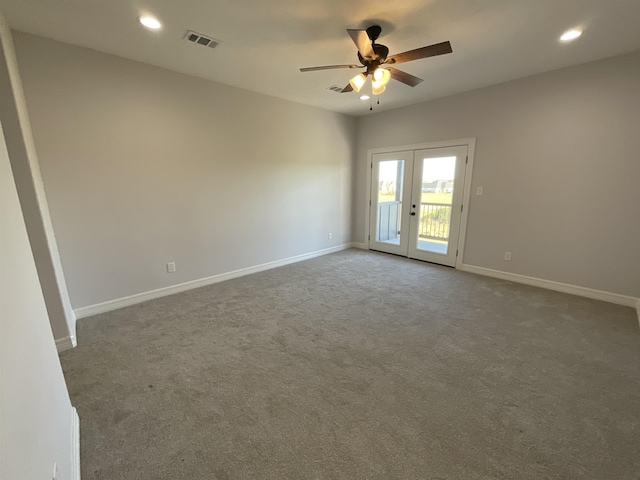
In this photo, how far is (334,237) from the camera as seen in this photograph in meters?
5.69

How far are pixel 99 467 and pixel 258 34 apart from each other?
322cm

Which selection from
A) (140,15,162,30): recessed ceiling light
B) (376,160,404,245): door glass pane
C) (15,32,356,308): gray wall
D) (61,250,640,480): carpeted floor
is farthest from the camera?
(376,160,404,245): door glass pane

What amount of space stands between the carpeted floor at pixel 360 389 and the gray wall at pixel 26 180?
0.44 metres

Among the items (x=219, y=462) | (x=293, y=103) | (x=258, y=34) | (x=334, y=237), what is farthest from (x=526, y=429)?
(x=293, y=103)

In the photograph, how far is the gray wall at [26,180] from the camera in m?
2.04

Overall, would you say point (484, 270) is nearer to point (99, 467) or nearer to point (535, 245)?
point (535, 245)

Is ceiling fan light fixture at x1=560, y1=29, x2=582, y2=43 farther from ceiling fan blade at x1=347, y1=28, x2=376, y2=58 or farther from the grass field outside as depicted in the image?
the grass field outside

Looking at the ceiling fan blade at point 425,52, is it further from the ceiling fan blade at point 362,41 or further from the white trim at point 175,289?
the white trim at point 175,289

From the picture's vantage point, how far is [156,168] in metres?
3.31

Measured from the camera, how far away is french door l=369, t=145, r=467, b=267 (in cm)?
446

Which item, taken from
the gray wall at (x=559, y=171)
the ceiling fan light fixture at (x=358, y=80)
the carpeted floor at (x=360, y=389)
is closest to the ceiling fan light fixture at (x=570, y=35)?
the gray wall at (x=559, y=171)

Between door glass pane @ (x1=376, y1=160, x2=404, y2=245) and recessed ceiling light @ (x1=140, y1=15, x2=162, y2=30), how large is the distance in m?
3.88

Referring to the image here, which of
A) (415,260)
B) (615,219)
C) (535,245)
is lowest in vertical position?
(415,260)

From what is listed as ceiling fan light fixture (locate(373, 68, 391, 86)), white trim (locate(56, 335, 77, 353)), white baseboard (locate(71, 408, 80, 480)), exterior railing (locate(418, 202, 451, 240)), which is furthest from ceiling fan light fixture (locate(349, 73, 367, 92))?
white trim (locate(56, 335, 77, 353))
